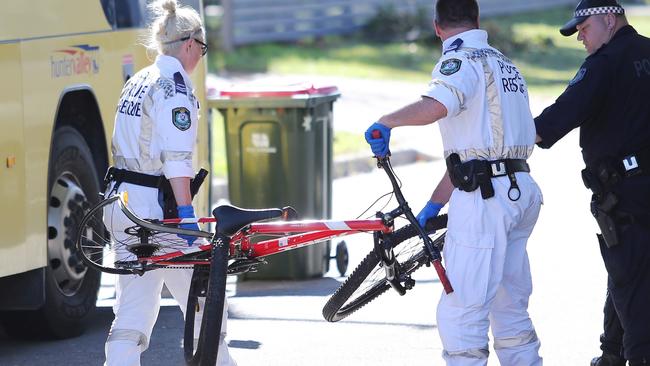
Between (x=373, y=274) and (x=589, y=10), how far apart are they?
1588 millimetres

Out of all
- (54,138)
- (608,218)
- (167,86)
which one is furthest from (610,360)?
(54,138)

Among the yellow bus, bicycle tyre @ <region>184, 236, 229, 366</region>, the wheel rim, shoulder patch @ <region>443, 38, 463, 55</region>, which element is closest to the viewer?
bicycle tyre @ <region>184, 236, 229, 366</region>

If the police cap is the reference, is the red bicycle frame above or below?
below

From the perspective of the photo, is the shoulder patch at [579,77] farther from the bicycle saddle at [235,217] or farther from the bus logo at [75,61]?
the bus logo at [75,61]

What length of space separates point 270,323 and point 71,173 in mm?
1499

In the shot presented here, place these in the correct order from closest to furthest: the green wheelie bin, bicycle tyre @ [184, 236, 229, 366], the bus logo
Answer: bicycle tyre @ [184, 236, 229, 366] → the bus logo → the green wheelie bin

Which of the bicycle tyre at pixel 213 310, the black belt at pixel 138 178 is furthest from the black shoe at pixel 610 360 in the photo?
the black belt at pixel 138 178

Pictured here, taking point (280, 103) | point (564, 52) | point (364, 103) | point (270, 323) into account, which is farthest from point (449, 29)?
point (564, 52)

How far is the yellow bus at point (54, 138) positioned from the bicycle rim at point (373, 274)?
1.92 meters

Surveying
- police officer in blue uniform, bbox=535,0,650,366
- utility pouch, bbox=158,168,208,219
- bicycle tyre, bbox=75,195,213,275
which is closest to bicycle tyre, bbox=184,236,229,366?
bicycle tyre, bbox=75,195,213,275

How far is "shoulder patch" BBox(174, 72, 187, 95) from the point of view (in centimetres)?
580

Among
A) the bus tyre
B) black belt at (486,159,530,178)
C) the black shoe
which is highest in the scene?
black belt at (486,159,530,178)

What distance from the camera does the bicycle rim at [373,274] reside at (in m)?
5.81

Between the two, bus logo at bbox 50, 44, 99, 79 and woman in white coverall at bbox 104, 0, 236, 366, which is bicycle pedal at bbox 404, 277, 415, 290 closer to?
woman in white coverall at bbox 104, 0, 236, 366
